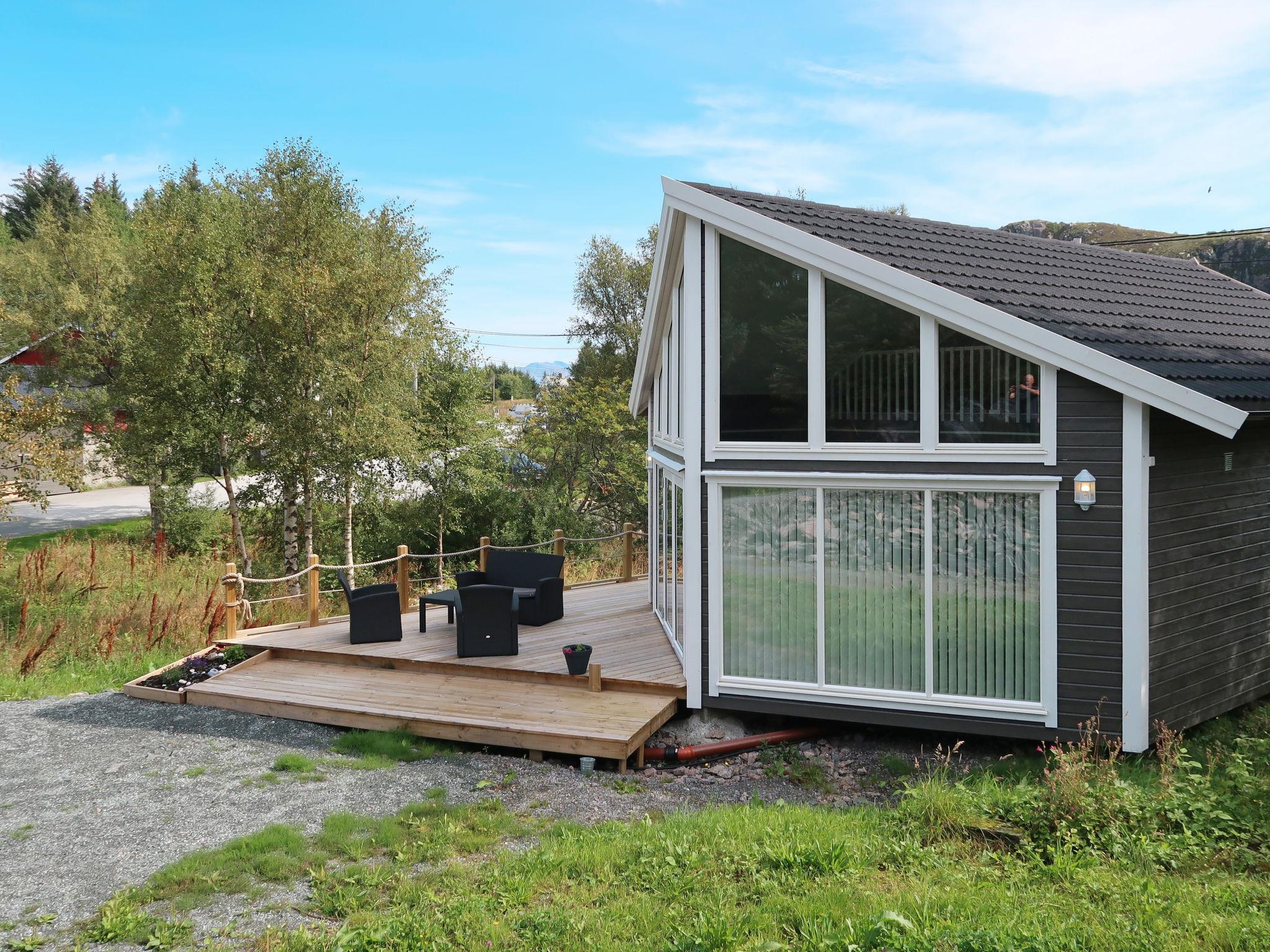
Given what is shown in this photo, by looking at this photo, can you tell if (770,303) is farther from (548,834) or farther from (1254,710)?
(1254,710)

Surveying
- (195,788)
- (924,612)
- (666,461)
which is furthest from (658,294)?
(195,788)

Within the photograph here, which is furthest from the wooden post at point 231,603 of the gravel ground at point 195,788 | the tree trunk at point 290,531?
the tree trunk at point 290,531

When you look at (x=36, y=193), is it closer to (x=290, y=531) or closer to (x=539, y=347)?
(x=539, y=347)

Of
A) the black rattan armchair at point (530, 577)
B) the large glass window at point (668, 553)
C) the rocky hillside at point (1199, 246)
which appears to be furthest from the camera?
the rocky hillside at point (1199, 246)

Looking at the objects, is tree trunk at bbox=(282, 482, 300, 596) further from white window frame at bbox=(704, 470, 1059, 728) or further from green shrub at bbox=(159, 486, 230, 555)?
white window frame at bbox=(704, 470, 1059, 728)

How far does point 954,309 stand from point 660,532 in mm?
4937

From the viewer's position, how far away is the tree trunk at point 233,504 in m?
16.2

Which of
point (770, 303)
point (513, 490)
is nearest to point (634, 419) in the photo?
point (513, 490)

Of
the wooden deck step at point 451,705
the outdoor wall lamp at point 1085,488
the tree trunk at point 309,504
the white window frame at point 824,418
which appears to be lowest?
the wooden deck step at point 451,705

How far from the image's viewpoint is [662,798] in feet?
21.6

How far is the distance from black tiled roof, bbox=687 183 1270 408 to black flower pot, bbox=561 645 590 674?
4.56 meters

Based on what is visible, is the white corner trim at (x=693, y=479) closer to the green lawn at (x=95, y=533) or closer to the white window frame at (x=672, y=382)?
the white window frame at (x=672, y=382)

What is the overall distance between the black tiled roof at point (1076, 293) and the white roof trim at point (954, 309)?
7.7 inches

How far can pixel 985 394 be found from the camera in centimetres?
691
